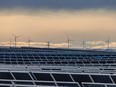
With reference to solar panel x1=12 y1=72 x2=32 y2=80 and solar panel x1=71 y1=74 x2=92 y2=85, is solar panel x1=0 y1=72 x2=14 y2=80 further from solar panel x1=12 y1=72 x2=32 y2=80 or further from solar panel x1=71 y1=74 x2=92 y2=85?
solar panel x1=71 y1=74 x2=92 y2=85

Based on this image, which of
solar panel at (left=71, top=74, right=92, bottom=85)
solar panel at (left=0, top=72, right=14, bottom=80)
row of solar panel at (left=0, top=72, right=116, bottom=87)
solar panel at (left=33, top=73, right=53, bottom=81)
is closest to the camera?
row of solar panel at (left=0, top=72, right=116, bottom=87)

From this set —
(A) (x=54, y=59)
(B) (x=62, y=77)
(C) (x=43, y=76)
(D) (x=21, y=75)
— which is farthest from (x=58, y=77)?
(A) (x=54, y=59)

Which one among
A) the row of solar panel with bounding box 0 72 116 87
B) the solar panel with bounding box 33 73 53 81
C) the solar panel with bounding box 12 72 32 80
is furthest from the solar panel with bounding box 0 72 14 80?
the solar panel with bounding box 33 73 53 81

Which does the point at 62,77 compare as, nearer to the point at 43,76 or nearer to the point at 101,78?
the point at 43,76

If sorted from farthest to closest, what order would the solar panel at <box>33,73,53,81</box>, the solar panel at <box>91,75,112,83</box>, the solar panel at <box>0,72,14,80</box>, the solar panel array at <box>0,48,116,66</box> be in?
the solar panel array at <box>0,48,116,66</box> < the solar panel at <box>0,72,14,80</box> < the solar panel at <box>33,73,53,81</box> < the solar panel at <box>91,75,112,83</box>

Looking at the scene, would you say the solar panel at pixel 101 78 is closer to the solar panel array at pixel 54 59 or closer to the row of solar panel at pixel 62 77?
the row of solar panel at pixel 62 77

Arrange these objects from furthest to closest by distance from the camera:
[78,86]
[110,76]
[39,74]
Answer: [39,74]
[110,76]
[78,86]

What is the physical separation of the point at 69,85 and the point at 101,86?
1.58 metres

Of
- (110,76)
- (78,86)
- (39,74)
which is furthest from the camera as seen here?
(39,74)

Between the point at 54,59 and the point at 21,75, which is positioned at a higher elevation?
the point at 21,75

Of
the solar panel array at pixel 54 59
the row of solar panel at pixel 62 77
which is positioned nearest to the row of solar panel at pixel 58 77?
the row of solar panel at pixel 62 77

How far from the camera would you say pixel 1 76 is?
32031mm

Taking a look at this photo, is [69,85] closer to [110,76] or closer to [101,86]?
[101,86]

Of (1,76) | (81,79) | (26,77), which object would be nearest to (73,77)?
(81,79)
